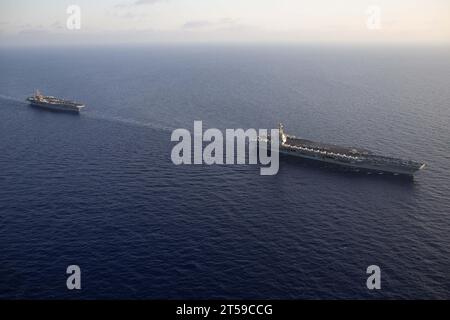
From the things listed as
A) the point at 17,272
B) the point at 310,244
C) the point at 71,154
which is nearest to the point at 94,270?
the point at 17,272

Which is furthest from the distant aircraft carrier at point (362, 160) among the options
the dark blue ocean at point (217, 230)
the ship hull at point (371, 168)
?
the dark blue ocean at point (217, 230)

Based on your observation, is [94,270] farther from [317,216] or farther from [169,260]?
[317,216]

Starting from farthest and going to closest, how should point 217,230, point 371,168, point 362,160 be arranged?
point 362,160, point 371,168, point 217,230

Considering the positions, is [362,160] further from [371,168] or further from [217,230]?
[217,230]

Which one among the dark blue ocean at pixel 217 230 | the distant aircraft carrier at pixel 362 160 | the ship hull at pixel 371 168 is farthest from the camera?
the distant aircraft carrier at pixel 362 160

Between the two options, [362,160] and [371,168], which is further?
[362,160]

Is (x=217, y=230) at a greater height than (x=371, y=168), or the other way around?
(x=371, y=168)

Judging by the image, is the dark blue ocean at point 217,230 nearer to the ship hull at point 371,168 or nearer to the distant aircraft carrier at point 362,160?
the ship hull at point 371,168

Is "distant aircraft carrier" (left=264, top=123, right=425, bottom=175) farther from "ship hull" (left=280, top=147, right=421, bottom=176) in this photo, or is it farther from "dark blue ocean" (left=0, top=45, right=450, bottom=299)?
"dark blue ocean" (left=0, top=45, right=450, bottom=299)

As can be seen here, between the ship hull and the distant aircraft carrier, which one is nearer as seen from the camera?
the ship hull

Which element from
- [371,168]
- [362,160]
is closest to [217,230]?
[362,160]

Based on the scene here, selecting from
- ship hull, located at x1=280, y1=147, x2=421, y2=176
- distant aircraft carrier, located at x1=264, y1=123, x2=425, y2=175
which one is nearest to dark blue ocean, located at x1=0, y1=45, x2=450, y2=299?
ship hull, located at x1=280, y1=147, x2=421, y2=176

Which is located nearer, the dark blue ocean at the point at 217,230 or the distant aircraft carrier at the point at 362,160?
the dark blue ocean at the point at 217,230
